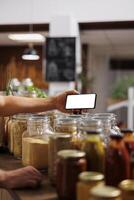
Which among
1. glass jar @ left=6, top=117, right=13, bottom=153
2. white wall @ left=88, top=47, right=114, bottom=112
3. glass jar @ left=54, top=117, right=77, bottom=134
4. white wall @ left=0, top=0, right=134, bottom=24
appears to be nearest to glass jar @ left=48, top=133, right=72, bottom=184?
glass jar @ left=54, top=117, right=77, bottom=134

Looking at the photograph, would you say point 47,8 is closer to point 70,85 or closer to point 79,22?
point 79,22

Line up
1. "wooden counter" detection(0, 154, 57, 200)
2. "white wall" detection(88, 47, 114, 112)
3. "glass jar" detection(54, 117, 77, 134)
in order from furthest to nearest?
"white wall" detection(88, 47, 114, 112) < "glass jar" detection(54, 117, 77, 134) < "wooden counter" detection(0, 154, 57, 200)

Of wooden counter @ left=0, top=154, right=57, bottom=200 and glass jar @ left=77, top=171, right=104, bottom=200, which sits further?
wooden counter @ left=0, top=154, right=57, bottom=200

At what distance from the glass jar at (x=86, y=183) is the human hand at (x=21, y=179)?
1.06 feet

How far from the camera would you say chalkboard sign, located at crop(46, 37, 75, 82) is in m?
4.80

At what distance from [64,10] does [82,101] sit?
11.2 ft

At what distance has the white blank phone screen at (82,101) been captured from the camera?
61.0 inches

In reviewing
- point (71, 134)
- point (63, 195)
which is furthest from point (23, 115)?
point (63, 195)

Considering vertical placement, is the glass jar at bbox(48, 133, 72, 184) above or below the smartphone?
below

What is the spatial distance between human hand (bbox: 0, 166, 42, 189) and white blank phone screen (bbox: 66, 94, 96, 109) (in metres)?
0.39

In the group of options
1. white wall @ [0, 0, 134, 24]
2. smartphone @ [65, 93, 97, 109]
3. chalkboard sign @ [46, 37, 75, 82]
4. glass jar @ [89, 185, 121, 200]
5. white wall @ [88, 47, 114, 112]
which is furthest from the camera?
white wall @ [88, 47, 114, 112]

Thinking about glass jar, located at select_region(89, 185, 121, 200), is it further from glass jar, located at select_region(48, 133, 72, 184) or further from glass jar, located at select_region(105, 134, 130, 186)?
glass jar, located at select_region(48, 133, 72, 184)

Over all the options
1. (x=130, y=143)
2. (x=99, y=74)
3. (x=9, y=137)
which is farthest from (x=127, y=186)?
(x=99, y=74)

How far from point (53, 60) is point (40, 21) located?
1.74ft
